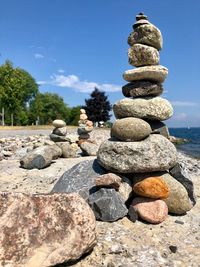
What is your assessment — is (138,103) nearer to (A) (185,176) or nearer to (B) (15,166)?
(A) (185,176)

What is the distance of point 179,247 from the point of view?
5.79 metres

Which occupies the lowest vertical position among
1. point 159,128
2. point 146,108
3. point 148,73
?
point 159,128

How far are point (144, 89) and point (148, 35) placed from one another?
1.36 m

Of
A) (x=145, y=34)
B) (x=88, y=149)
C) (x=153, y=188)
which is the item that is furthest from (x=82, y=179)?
(x=88, y=149)

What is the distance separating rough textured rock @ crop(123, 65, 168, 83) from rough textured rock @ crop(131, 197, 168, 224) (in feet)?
9.92

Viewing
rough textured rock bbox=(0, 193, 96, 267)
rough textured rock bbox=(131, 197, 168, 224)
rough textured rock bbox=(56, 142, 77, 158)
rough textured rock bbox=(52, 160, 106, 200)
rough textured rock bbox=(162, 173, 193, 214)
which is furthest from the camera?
rough textured rock bbox=(56, 142, 77, 158)

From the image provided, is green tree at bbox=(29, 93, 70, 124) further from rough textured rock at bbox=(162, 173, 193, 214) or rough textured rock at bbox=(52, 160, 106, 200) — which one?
rough textured rock at bbox=(162, 173, 193, 214)

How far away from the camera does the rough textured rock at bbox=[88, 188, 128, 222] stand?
6.55m

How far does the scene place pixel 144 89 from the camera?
825 cm

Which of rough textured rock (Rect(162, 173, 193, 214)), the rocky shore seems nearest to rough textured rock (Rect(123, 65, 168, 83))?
A: rough textured rock (Rect(162, 173, 193, 214))

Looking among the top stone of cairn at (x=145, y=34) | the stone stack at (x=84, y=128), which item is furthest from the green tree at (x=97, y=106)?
the top stone of cairn at (x=145, y=34)

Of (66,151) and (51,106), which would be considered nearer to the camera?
(66,151)

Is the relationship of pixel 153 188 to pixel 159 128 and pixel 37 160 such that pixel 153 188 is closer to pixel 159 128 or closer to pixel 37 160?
pixel 159 128

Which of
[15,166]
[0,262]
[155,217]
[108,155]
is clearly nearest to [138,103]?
[108,155]
